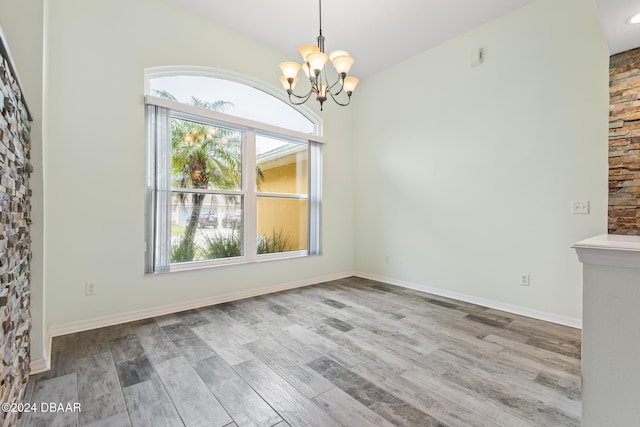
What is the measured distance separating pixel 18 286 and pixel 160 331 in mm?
1259

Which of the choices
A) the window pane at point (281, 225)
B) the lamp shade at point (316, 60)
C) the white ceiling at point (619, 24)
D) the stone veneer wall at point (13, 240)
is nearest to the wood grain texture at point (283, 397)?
the stone veneer wall at point (13, 240)

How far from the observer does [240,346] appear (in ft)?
7.79

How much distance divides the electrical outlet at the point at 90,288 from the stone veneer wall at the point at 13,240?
846 millimetres

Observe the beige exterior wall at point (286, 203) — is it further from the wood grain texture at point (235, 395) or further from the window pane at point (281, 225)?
the wood grain texture at point (235, 395)

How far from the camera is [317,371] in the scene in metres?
2.02

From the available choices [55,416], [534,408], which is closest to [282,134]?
[55,416]

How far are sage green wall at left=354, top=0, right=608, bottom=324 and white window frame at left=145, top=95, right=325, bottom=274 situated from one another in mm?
1023

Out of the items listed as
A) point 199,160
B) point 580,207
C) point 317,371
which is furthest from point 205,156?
point 580,207

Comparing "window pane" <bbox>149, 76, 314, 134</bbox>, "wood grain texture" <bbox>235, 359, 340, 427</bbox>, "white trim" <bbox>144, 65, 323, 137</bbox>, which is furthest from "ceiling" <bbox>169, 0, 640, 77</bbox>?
"wood grain texture" <bbox>235, 359, 340, 427</bbox>

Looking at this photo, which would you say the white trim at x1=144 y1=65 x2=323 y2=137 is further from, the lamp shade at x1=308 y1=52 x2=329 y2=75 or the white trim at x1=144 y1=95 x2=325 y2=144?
the lamp shade at x1=308 y1=52 x2=329 y2=75

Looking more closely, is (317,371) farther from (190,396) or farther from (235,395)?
(190,396)

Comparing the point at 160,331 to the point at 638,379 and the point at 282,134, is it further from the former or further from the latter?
the point at 638,379

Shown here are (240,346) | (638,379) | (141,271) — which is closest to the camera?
(638,379)

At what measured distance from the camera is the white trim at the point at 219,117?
3073 mm
